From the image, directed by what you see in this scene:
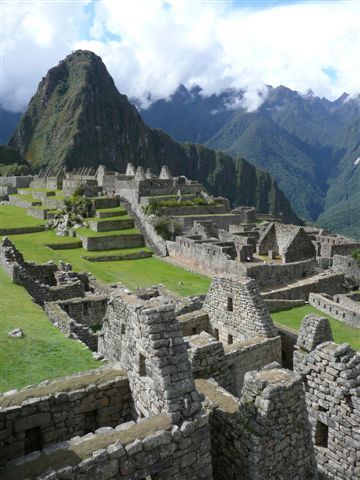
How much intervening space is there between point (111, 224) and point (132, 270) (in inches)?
465

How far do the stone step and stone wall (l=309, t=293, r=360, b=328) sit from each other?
2245 centimetres

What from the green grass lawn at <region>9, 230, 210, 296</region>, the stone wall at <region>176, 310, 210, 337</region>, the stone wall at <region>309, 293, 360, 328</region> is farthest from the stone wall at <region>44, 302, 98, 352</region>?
the stone wall at <region>309, 293, 360, 328</region>

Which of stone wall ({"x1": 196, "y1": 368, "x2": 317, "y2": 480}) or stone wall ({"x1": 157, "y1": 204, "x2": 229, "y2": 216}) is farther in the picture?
stone wall ({"x1": 157, "y1": 204, "x2": 229, "y2": 216})

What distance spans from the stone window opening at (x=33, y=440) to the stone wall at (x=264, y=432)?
2031 millimetres

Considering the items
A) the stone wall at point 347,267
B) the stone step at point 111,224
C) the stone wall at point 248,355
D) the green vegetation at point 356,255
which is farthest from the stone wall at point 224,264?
the stone wall at point 248,355

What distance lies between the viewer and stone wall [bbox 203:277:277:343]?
8.74 metres

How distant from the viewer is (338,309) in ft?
Result: 72.3

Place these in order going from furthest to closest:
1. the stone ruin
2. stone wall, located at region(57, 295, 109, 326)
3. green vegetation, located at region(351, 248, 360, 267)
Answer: green vegetation, located at region(351, 248, 360, 267) → stone wall, located at region(57, 295, 109, 326) → the stone ruin

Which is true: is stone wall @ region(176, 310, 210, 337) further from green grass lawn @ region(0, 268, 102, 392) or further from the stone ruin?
the stone ruin

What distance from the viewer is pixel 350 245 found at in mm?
37219

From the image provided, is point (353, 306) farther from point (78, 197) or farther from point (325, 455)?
point (78, 197)

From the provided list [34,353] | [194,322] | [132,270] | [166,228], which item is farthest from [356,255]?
[34,353]

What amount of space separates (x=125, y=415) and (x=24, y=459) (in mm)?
1765

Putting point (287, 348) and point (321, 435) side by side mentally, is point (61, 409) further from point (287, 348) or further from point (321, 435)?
point (287, 348)
